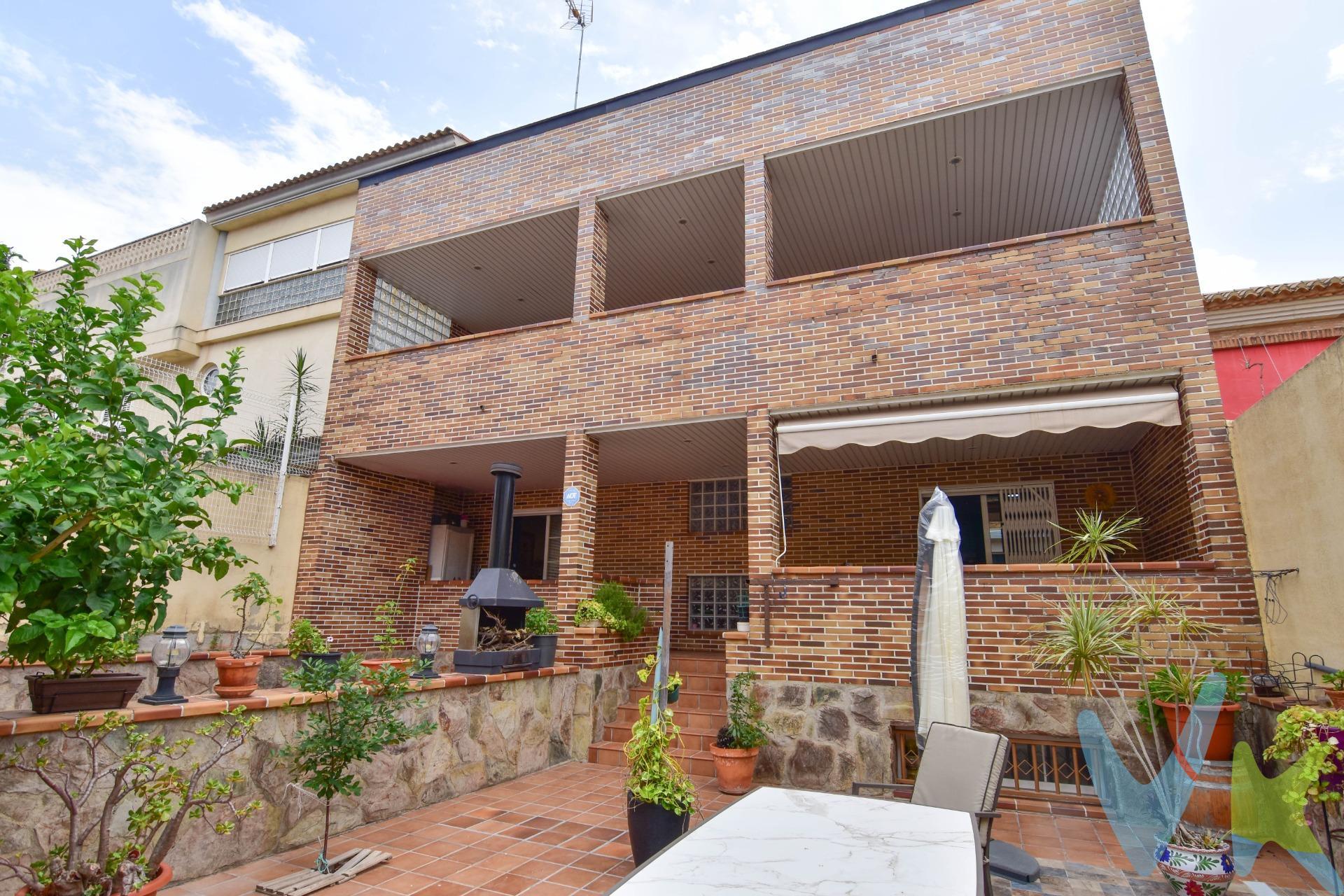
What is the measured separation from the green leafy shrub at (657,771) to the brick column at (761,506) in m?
2.71

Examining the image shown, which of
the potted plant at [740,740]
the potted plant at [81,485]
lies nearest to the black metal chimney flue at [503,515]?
the potted plant at [740,740]

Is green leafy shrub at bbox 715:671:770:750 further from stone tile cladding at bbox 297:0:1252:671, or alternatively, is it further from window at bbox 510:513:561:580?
window at bbox 510:513:561:580

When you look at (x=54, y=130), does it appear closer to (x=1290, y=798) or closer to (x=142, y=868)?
(x=142, y=868)

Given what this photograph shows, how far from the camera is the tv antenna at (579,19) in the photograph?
1230 centimetres

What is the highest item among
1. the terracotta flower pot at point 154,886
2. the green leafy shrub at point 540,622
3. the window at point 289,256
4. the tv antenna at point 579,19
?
the tv antenna at point 579,19

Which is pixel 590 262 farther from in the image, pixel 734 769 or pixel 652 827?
pixel 652 827

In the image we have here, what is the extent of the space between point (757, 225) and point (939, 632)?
212 inches

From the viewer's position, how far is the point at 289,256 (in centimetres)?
1273

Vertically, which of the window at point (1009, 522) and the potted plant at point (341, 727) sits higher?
the window at point (1009, 522)

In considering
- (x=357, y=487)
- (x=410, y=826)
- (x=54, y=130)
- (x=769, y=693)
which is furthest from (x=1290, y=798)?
(x=54, y=130)

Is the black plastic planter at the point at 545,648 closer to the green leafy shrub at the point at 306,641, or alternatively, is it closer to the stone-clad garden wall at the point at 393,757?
the stone-clad garden wall at the point at 393,757

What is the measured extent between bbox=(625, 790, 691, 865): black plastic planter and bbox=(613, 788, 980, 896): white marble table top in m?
1.09

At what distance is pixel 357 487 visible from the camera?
10570 millimetres

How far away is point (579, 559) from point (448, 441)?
2.72 metres
